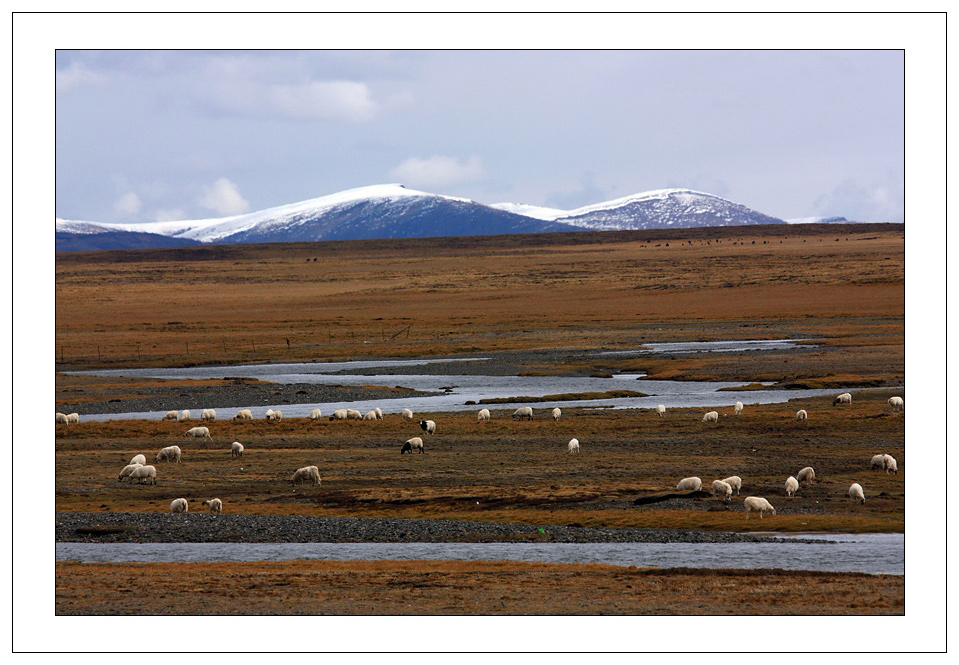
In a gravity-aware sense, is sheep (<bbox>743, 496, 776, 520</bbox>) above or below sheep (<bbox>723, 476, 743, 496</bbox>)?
below

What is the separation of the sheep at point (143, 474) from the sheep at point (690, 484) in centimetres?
→ 1404

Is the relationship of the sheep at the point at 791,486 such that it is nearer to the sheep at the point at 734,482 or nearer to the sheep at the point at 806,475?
the sheep at the point at 806,475

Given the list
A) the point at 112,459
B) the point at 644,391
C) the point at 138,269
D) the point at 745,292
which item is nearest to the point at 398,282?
the point at 745,292

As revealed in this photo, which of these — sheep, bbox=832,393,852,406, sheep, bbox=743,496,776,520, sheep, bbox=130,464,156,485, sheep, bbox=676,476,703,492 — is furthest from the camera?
sheep, bbox=832,393,852,406

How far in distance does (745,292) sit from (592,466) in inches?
3213

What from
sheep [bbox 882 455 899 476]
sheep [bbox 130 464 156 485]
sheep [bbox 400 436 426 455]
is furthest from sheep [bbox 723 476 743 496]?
sheep [bbox 130 464 156 485]

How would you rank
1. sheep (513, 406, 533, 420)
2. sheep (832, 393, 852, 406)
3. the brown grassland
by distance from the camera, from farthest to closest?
sheep (832, 393, 852, 406)
sheep (513, 406, 533, 420)
the brown grassland

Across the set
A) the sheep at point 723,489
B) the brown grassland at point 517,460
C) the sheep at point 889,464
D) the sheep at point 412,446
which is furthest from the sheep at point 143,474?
the sheep at point 889,464

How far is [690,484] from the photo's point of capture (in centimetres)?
2442

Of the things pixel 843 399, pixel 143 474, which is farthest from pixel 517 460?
pixel 843 399

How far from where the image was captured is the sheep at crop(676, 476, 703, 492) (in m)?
24.4

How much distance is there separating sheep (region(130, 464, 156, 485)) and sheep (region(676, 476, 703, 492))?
46.0 ft

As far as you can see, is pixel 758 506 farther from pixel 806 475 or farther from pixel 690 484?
pixel 806 475

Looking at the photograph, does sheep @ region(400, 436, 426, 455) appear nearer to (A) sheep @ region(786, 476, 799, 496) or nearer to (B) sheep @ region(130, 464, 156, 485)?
(B) sheep @ region(130, 464, 156, 485)
